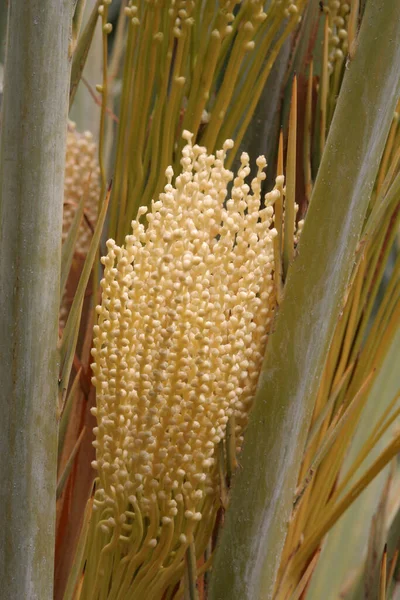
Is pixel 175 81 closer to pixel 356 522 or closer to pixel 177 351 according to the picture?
pixel 177 351

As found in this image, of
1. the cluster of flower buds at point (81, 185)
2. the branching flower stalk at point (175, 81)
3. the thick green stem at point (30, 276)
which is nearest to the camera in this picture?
the thick green stem at point (30, 276)

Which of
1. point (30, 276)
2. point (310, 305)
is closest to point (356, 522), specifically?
point (310, 305)

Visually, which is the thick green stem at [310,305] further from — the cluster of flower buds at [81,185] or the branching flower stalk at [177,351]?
the cluster of flower buds at [81,185]

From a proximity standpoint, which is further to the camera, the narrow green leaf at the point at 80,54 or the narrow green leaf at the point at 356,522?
the narrow green leaf at the point at 356,522

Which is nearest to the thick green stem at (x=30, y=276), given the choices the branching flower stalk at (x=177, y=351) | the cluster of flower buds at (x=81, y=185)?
Result: the branching flower stalk at (x=177, y=351)

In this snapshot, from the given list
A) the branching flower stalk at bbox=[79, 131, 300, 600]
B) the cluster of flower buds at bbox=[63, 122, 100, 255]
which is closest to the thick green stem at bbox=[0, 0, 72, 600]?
the branching flower stalk at bbox=[79, 131, 300, 600]

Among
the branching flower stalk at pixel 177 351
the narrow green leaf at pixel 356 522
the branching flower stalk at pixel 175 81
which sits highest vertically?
the branching flower stalk at pixel 175 81

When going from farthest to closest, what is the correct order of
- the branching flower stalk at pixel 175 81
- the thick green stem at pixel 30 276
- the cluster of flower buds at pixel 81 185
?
the cluster of flower buds at pixel 81 185 < the branching flower stalk at pixel 175 81 < the thick green stem at pixel 30 276

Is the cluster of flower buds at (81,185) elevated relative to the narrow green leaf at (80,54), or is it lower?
lower

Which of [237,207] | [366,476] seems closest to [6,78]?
[237,207]
